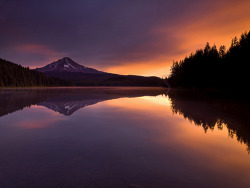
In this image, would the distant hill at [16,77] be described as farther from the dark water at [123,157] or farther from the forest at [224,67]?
the dark water at [123,157]

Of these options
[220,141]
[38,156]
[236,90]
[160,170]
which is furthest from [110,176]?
[236,90]

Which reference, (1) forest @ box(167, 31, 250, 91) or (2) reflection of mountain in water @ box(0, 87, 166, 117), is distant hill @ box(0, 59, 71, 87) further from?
(1) forest @ box(167, 31, 250, 91)

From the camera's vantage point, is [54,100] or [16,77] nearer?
[54,100]

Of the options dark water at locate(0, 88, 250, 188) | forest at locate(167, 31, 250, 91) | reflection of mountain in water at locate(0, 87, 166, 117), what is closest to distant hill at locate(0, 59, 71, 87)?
reflection of mountain in water at locate(0, 87, 166, 117)

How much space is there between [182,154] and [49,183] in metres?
3.93

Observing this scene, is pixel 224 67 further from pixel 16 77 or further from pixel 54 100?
pixel 16 77

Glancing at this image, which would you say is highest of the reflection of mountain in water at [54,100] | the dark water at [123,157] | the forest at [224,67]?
the forest at [224,67]

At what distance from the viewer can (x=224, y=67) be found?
134ft

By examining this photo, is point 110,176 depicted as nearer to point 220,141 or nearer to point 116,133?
point 116,133

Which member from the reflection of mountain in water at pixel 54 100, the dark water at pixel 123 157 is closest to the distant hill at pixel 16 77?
the reflection of mountain in water at pixel 54 100

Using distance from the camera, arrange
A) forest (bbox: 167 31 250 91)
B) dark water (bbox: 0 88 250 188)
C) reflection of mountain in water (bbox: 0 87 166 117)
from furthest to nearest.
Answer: forest (bbox: 167 31 250 91)
reflection of mountain in water (bbox: 0 87 166 117)
dark water (bbox: 0 88 250 188)

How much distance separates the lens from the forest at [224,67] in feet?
108

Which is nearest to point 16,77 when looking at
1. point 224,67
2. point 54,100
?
point 54,100

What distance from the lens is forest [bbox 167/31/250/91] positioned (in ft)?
108
